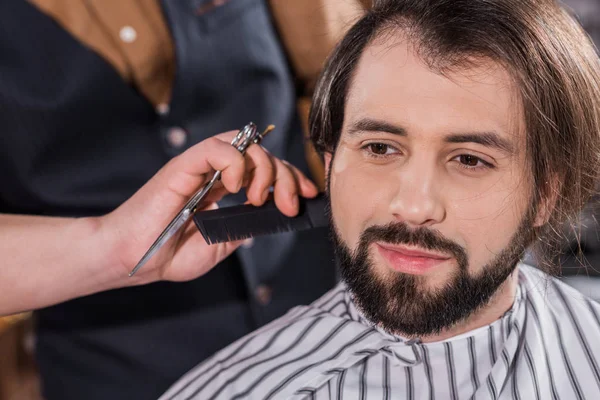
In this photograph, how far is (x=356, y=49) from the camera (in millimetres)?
1119

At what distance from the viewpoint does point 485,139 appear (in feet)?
3.22

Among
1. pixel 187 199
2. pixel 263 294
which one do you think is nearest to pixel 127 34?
pixel 187 199

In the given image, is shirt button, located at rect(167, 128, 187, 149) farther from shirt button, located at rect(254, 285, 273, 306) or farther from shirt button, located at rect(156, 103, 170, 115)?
shirt button, located at rect(254, 285, 273, 306)

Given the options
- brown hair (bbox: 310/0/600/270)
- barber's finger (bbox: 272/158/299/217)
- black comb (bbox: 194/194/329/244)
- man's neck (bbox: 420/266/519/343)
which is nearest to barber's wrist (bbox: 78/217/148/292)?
black comb (bbox: 194/194/329/244)

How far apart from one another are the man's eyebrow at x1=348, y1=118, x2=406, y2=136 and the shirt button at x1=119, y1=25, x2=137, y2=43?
1.58 feet

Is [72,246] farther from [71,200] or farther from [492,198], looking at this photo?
[492,198]

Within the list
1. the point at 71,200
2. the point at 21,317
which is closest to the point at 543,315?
the point at 71,200

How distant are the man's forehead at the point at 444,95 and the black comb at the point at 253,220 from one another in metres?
0.22

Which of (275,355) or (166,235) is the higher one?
(166,235)

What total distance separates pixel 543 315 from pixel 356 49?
1.61 feet

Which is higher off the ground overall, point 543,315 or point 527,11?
point 527,11

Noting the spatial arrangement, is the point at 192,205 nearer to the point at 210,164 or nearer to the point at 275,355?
the point at 210,164

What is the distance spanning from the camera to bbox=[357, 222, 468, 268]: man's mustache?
98 cm

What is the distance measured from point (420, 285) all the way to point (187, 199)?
0.36 meters
